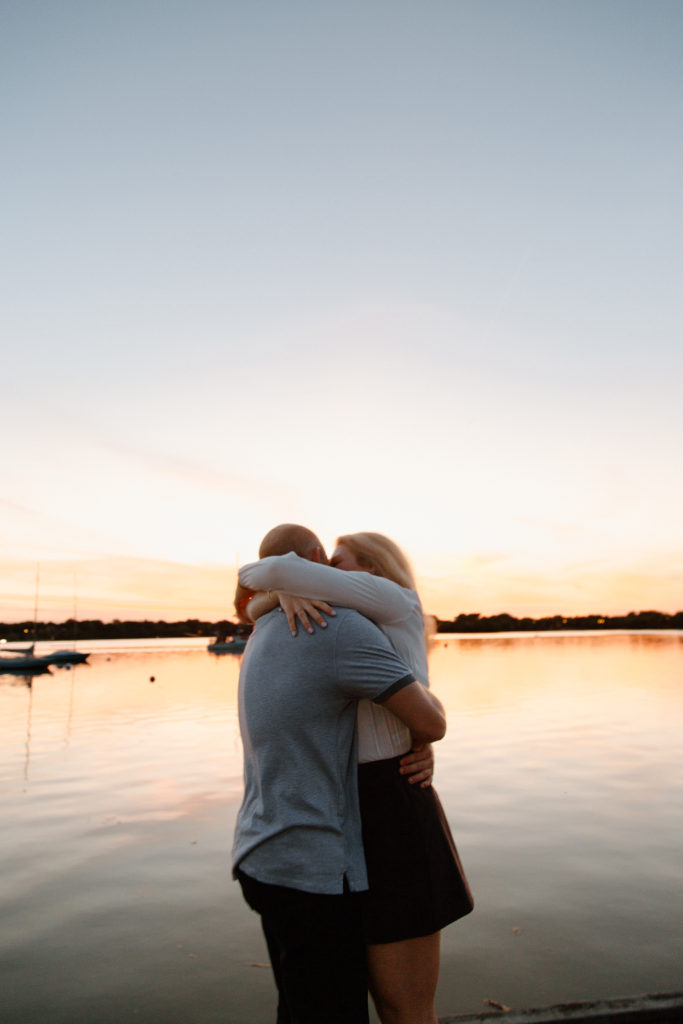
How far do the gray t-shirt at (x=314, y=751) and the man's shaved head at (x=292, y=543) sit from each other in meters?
0.46

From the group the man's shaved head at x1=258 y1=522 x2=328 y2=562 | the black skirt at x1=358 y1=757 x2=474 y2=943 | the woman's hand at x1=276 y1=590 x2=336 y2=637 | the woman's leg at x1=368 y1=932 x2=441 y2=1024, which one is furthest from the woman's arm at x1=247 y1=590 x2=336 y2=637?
the woman's leg at x1=368 y1=932 x2=441 y2=1024

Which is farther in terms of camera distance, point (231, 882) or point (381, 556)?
point (231, 882)

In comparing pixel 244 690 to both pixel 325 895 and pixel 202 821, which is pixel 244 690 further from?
pixel 202 821

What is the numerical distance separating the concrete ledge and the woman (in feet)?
4.20

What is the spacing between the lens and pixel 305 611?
223cm

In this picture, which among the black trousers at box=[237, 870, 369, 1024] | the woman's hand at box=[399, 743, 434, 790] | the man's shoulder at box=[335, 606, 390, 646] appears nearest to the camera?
the black trousers at box=[237, 870, 369, 1024]

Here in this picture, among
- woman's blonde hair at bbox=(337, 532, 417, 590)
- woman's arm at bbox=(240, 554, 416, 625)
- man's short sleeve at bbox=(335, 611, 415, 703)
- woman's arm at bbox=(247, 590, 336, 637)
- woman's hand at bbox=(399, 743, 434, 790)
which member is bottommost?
woman's hand at bbox=(399, 743, 434, 790)

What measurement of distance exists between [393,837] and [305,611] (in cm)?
73

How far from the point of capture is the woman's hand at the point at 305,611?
7.20 feet

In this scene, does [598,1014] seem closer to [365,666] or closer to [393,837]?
[393,837]

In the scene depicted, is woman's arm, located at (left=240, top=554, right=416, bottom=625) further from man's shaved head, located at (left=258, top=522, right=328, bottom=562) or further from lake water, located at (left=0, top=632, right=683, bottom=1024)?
lake water, located at (left=0, top=632, right=683, bottom=1024)

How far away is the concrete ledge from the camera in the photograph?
3.19m

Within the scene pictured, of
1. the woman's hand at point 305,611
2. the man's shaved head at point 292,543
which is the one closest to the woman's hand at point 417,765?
the woman's hand at point 305,611

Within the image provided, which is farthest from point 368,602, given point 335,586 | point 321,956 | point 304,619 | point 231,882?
→ point 231,882
